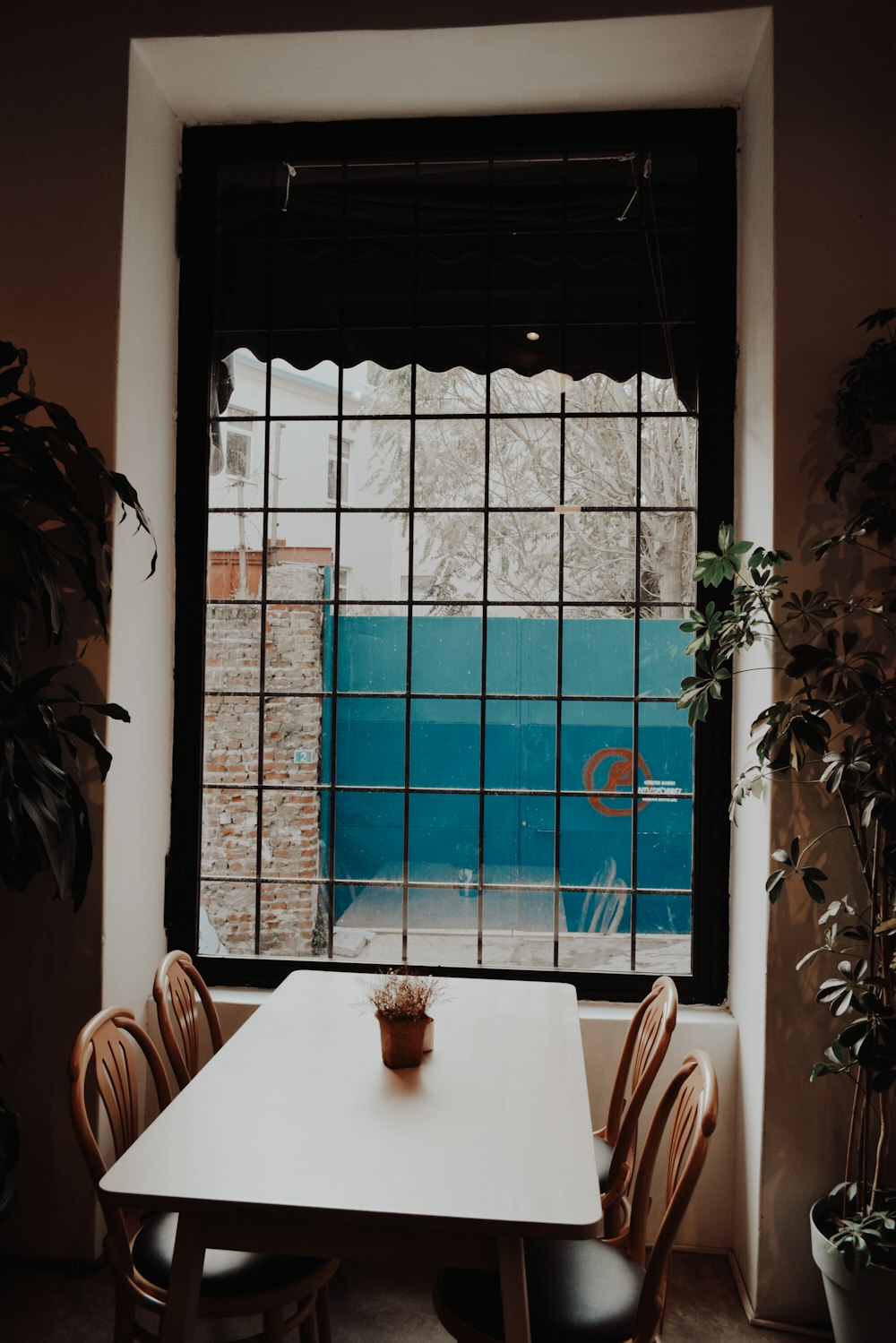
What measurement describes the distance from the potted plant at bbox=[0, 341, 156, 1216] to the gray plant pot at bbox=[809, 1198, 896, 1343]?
2018 millimetres

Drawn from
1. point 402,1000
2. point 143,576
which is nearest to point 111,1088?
point 402,1000

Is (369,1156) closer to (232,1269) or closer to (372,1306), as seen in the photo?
(232,1269)

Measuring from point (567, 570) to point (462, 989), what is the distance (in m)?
1.42

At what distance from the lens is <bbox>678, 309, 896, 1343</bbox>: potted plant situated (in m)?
2.25

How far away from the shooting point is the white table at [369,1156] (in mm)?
1629

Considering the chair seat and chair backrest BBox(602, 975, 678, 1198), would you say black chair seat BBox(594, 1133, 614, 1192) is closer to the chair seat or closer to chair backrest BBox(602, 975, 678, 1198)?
chair backrest BBox(602, 975, 678, 1198)

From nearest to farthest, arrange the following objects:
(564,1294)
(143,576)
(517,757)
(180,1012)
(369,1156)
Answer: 1. (369,1156)
2. (564,1294)
3. (180,1012)
4. (143,576)
5. (517,757)

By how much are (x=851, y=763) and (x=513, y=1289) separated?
1355mm

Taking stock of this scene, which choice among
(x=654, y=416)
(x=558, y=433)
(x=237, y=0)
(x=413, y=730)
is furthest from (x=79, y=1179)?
(x=237, y=0)

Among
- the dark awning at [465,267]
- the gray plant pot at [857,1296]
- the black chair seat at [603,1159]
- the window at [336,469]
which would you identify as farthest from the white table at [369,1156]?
the dark awning at [465,267]

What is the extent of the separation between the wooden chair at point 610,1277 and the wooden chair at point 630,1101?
153 mm

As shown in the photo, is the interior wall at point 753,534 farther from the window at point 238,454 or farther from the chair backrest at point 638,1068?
the window at point 238,454

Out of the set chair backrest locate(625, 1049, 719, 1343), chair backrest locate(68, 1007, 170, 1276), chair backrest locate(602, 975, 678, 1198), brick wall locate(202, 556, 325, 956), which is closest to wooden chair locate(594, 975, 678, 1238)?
chair backrest locate(602, 975, 678, 1198)

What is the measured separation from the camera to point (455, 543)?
332cm
